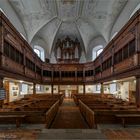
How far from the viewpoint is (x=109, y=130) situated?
6977mm

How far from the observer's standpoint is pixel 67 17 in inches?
1089

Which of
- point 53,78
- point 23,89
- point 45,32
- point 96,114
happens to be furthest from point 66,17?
point 96,114

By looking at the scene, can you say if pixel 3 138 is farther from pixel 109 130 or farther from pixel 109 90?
pixel 109 90

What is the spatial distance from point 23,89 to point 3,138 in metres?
19.3

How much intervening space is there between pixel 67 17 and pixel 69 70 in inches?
332

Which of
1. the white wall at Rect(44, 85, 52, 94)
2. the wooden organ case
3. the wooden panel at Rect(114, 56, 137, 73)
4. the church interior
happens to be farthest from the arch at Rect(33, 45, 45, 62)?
the wooden panel at Rect(114, 56, 137, 73)

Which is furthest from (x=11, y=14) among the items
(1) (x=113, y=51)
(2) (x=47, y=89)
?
(2) (x=47, y=89)

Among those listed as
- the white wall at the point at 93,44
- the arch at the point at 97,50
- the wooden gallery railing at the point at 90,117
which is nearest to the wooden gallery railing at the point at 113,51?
the wooden gallery railing at the point at 90,117

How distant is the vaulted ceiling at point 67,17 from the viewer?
21594mm

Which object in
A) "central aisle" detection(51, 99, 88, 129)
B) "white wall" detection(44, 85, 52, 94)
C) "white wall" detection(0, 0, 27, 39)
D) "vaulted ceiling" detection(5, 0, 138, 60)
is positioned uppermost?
"vaulted ceiling" detection(5, 0, 138, 60)

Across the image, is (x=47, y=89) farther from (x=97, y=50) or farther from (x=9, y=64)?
(x=9, y=64)

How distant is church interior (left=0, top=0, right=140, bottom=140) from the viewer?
782 cm

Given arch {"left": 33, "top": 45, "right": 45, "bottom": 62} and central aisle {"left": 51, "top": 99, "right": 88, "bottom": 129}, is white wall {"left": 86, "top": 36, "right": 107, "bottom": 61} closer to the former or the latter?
A: arch {"left": 33, "top": 45, "right": 45, "bottom": 62}

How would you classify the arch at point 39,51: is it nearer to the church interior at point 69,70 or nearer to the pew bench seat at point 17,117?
the church interior at point 69,70
